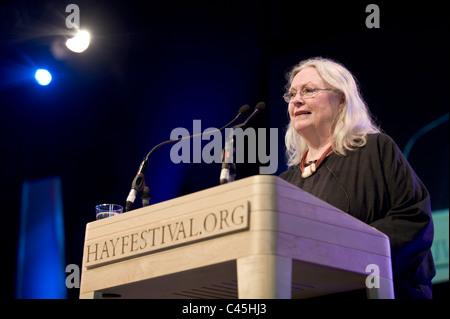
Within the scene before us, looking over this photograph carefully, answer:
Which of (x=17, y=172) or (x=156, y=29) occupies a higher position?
(x=156, y=29)

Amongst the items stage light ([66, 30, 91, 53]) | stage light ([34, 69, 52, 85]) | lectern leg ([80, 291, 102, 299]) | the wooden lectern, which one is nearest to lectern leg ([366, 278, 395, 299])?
the wooden lectern

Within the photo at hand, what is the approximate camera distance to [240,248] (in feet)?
4.68

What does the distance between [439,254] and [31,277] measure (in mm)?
2878

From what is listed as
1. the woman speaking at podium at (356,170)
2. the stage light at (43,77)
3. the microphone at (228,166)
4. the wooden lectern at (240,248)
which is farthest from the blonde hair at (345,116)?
the stage light at (43,77)

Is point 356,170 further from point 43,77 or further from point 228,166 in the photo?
point 43,77

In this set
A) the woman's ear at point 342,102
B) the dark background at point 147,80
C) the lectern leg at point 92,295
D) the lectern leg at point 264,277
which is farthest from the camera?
the dark background at point 147,80

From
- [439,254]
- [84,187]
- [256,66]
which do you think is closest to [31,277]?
[84,187]

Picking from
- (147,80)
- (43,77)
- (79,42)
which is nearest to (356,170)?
(147,80)

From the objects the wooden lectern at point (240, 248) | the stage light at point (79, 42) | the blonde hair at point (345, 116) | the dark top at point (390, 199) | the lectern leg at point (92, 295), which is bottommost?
the lectern leg at point (92, 295)

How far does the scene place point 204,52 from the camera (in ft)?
15.5

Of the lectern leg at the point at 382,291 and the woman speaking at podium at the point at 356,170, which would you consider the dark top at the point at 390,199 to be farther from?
the lectern leg at the point at 382,291

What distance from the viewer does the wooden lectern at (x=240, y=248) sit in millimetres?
1404

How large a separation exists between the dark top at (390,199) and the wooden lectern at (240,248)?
12.8 inches
